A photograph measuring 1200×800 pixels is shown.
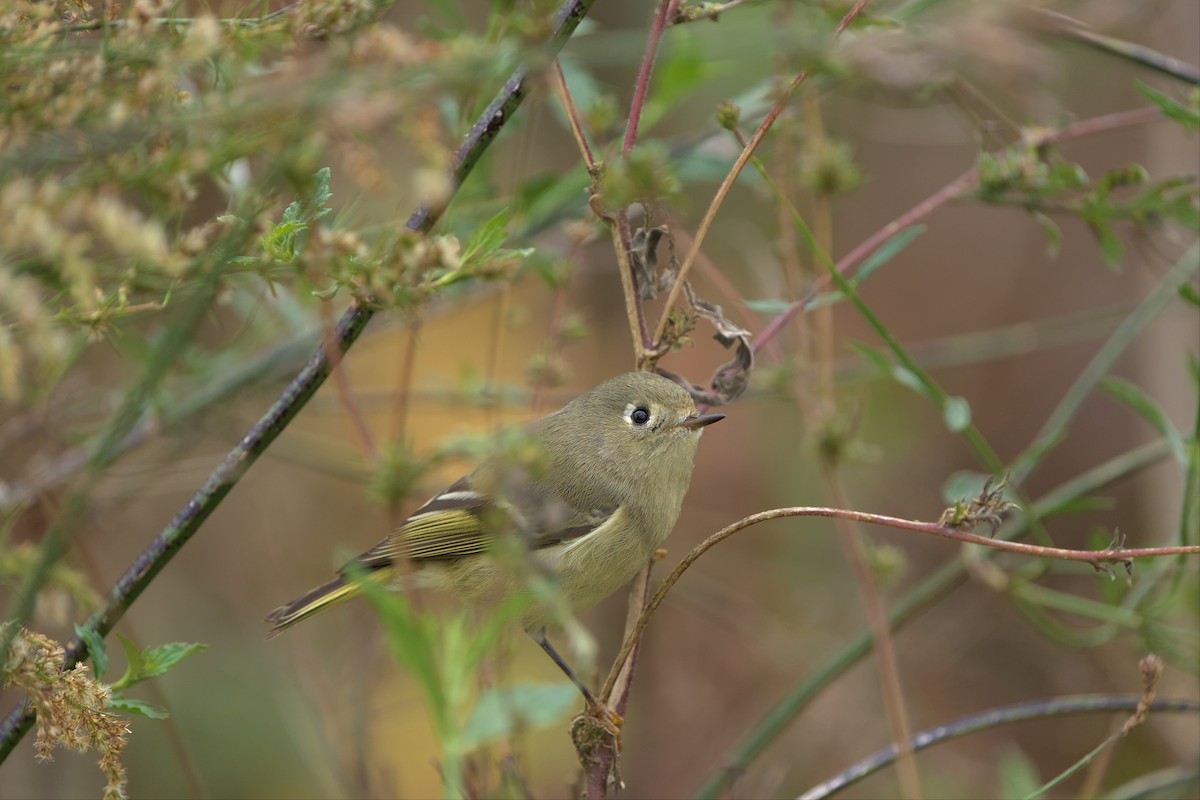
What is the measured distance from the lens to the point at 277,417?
1504 mm

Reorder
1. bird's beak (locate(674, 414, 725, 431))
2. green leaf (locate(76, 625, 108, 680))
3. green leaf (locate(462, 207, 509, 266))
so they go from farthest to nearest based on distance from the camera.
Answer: bird's beak (locate(674, 414, 725, 431)), green leaf (locate(462, 207, 509, 266)), green leaf (locate(76, 625, 108, 680))

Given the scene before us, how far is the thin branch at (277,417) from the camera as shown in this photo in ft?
4.66

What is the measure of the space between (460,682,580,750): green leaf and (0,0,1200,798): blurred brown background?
1.31 meters

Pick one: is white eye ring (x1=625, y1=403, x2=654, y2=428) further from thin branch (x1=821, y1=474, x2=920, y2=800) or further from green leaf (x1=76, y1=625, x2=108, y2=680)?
green leaf (x1=76, y1=625, x2=108, y2=680)

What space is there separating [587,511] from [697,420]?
345 millimetres

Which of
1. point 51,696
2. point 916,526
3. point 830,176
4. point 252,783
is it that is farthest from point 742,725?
point 51,696

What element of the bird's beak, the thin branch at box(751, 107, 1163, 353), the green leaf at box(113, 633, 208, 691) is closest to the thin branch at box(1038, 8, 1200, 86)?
the thin branch at box(751, 107, 1163, 353)

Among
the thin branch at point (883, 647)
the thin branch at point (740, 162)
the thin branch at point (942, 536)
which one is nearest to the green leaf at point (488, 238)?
the thin branch at point (740, 162)

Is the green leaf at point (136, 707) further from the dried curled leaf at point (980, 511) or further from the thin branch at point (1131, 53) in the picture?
the thin branch at point (1131, 53)

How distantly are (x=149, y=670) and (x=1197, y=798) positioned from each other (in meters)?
2.15

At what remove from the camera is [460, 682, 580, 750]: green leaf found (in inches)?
37.6

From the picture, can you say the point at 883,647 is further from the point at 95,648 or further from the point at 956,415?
the point at 95,648

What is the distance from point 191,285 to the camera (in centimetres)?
149

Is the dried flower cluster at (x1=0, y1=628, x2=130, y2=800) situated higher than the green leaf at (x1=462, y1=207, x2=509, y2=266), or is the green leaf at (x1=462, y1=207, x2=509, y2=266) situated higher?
the green leaf at (x1=462, y1=207, x2=509, y2=266)
